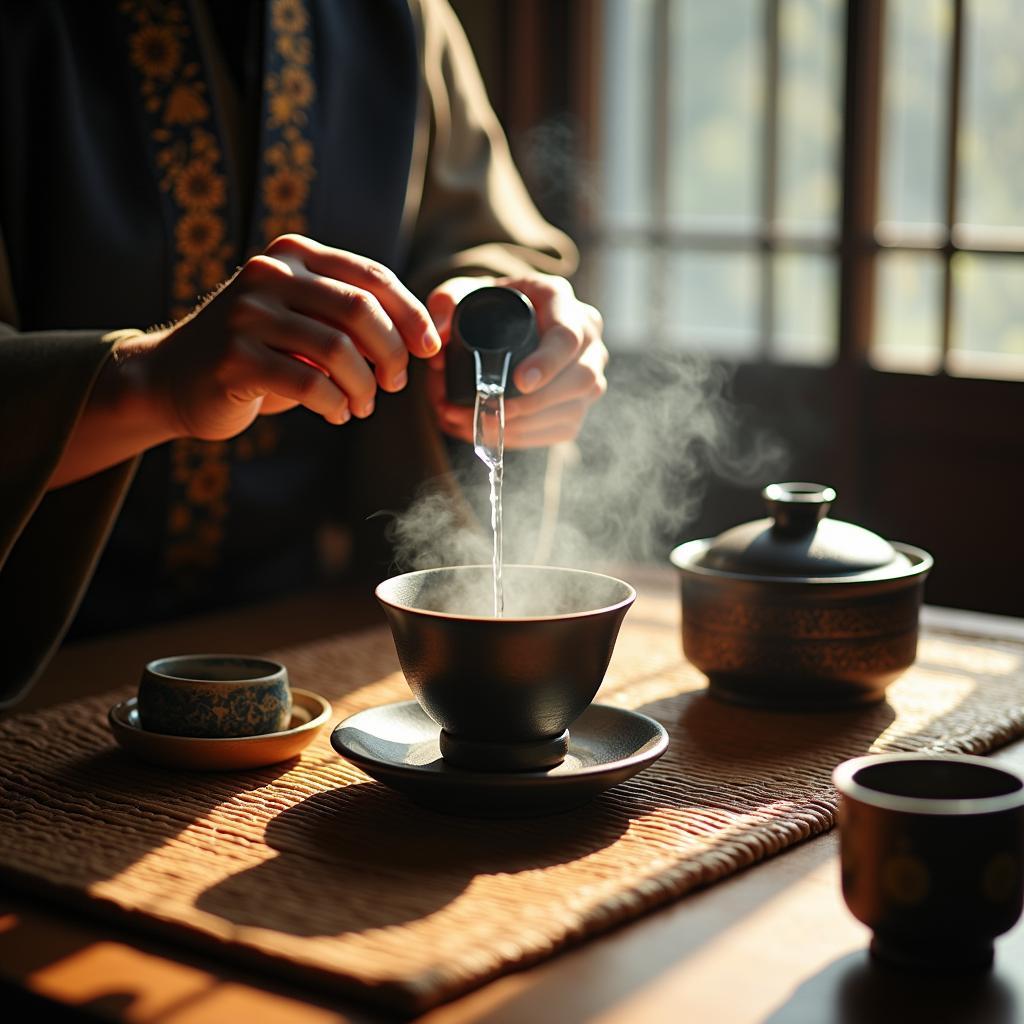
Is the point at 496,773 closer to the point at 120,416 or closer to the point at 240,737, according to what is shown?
the point at 240,737

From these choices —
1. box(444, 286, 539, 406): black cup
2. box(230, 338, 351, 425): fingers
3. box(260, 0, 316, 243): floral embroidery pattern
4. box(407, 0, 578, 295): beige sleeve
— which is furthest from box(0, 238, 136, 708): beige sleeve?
box(407, 0, 578, 295): beige sleeve

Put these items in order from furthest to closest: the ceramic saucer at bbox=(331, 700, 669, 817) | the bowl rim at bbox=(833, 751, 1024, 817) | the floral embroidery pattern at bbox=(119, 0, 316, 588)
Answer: the floral embroidery pattern at bbox=(119, 0, 316, 588), the ceramic saucer at bbox=(331, 700, 669, 817), the bowl rim at bbox=(833, 751, 1024, 817)

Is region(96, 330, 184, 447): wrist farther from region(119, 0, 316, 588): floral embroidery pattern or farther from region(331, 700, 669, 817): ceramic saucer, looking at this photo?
region(119, 0, 316, 588): floral embroidery pattern

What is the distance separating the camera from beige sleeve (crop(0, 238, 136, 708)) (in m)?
1.25

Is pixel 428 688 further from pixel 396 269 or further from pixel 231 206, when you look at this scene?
pixel 396 269

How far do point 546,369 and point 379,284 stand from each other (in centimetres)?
28

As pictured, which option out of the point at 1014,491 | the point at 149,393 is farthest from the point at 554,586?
the point at 1014,491

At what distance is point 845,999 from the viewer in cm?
78

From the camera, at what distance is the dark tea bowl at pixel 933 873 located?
788mm

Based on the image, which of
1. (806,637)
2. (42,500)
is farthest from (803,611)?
(42,500)

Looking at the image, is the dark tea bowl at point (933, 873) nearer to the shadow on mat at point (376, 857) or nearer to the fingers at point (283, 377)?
the shadow on mat at point (376, 857)

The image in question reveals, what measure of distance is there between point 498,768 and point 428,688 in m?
0.08

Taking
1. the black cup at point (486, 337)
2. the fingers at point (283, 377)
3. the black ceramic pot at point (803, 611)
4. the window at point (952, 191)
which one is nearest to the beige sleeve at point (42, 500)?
the fingers at point (283, 377)

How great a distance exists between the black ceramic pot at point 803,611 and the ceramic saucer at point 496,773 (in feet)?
0.62
